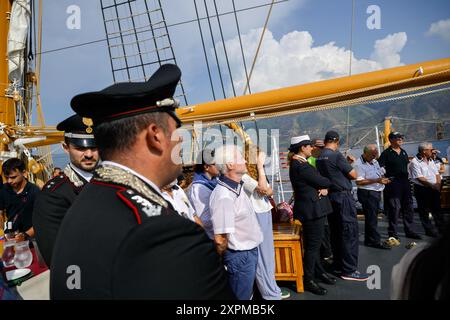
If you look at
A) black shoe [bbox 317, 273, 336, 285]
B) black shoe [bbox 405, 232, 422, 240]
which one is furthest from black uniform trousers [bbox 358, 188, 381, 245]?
black shoe [bbox 317, 273, 336, 285]

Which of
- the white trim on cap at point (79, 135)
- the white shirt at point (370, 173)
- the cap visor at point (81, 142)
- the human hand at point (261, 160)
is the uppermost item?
the white trim on cap at point (79, 135)

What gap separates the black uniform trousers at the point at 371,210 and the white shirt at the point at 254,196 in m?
2.28

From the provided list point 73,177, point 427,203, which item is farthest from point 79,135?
point 427,203

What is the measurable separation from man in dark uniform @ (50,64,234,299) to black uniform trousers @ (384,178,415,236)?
489 centimetres

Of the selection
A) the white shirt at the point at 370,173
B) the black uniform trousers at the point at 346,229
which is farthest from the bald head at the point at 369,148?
the black uniform trousers at the point at 346,229

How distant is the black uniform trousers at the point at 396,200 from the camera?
4.79 meters

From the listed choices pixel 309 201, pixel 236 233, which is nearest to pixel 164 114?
pixel 236 233

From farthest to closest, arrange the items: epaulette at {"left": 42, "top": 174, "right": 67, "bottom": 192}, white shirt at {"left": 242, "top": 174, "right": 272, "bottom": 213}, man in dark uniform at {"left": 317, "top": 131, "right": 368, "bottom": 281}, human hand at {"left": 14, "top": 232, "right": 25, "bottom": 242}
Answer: man in dark uniform at {"left": 317, "top": 131, "right": 368, "bottom": 281} < white shirt at {"left": 242, "top": 174, "right": 272, "bottom": 213} < human hand at {"left": 14, "top": 232, "right": 25, "bottom": 242} < epaulette at {"left": 42, "top": 174, "right": 67, "bottom": 192}

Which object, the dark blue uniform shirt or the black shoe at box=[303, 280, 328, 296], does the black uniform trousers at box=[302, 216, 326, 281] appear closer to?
the black shoe at box=[303, 280, 328, 296]

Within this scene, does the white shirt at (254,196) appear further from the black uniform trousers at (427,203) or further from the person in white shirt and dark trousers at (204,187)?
the black uniform trousers at (427,203)

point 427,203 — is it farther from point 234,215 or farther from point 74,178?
point 74,178

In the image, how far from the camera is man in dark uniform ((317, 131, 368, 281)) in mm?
3594

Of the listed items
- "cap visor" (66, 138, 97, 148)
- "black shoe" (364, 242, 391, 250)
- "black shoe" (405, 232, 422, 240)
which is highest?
"cap visor" (66, 138, 97, 148)

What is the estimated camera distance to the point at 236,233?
243cm
